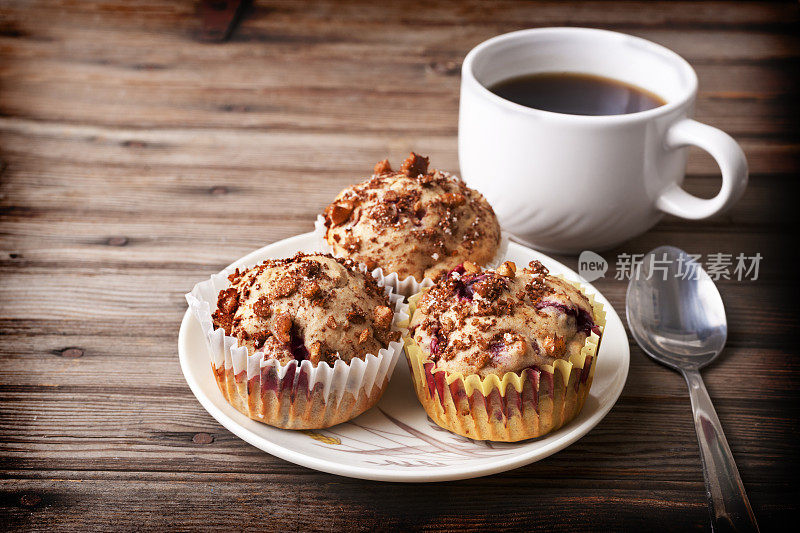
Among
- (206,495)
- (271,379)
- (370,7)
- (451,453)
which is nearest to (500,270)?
(451,453)

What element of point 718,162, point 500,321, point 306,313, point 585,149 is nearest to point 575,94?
point 585,149

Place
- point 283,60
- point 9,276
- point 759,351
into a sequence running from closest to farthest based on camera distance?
point 759,351
point 9,276
point 283,60

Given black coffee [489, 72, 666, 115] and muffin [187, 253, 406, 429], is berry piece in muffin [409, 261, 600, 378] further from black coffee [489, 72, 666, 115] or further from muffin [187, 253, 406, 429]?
black coffee [489, 72, 666, 115]

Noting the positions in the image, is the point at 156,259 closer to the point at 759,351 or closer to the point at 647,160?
the point at 647,160

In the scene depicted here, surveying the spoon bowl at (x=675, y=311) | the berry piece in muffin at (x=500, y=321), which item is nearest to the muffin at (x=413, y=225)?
the berry piece in muffin at (x=500, y=321)

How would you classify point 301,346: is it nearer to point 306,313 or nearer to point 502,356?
point 306,313

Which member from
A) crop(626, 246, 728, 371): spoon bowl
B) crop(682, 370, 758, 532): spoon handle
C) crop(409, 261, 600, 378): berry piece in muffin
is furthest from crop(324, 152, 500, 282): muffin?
crop(682, 370, 758, 532): spoon handle

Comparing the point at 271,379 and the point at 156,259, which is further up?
the point at 271,379
